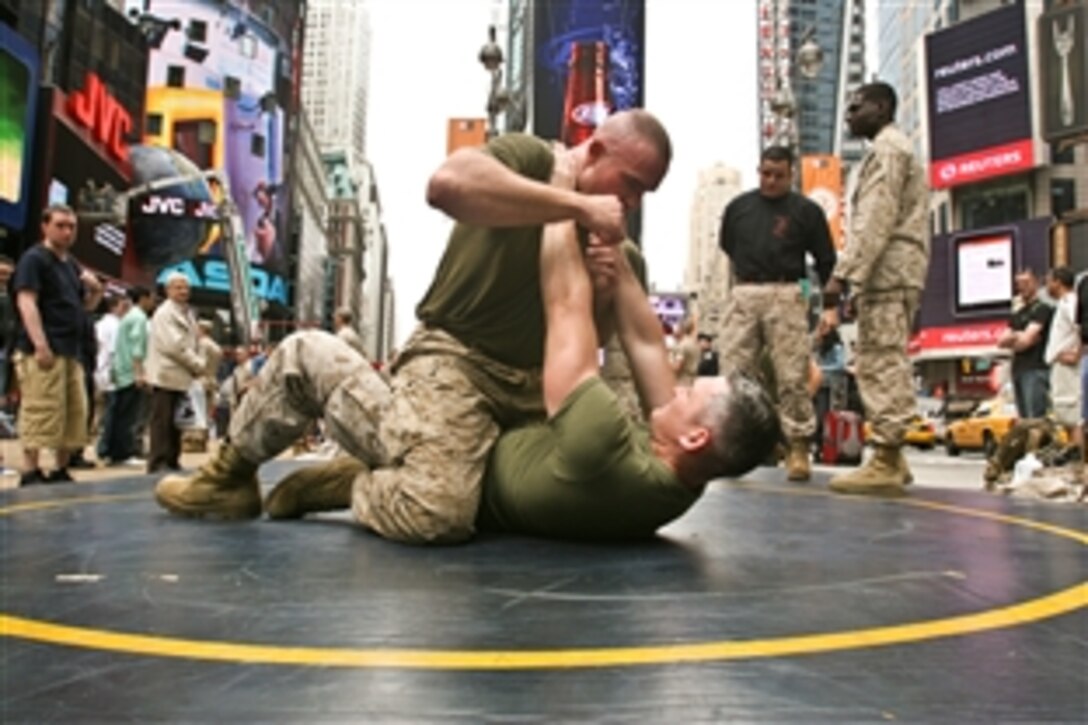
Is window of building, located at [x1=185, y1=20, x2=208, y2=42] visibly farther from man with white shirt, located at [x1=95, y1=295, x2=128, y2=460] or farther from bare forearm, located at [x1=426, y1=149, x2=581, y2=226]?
bare forearm, located at [x1=426, y1=149, x2=581, y2=226]

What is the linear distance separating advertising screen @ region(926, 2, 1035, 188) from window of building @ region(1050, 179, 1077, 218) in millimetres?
2149

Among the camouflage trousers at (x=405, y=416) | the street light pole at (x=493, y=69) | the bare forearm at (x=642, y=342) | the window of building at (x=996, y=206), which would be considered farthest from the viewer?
the window of building at (x=996, y=206)

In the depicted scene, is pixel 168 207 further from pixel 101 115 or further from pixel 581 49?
pixel 581 49

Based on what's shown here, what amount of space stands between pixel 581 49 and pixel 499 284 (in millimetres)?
41296

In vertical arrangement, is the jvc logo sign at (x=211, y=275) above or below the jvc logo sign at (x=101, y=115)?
below

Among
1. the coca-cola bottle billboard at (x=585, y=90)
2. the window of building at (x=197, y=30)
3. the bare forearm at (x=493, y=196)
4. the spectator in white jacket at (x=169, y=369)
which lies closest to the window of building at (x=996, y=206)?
the coca-cola bottle billboard at (x=585, y=90)

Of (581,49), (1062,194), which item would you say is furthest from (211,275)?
(1062,194)

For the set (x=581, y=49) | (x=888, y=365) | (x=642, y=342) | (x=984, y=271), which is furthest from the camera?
(x=581, y=49)

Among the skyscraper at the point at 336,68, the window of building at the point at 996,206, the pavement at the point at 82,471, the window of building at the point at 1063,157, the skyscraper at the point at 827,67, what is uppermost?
the skyscraper at the point at 336,68

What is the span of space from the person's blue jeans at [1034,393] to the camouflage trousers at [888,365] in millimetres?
3518

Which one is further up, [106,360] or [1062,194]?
[1062,194]

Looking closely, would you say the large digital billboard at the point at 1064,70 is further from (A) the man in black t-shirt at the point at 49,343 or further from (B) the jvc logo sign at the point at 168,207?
(B) the jvc logo sign at the point at 168,207

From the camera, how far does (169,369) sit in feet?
22.0

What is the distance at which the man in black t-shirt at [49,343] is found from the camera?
5.30 m
